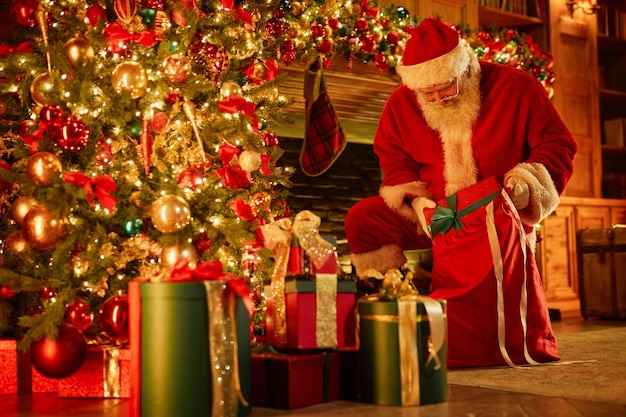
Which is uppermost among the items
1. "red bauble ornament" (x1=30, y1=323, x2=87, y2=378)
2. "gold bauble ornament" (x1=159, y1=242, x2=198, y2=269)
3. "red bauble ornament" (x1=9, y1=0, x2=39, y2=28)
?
"red bauble ornament" (x1=9, y1=0, x2=39, y2=28)

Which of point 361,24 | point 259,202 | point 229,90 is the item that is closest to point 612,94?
point 361,24

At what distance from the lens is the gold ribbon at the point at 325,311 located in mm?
1801

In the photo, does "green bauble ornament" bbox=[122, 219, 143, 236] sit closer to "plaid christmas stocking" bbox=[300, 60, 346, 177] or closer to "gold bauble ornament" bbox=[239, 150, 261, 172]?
"gold bauble ornament" bbox=[239, 150, 261, 172]

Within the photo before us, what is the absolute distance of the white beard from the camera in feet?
8.53

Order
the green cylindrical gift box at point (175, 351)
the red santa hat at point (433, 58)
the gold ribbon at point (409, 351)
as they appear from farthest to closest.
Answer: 1. the red santa hat at point (433, 58)
2. the gold ribbon at point (409, 351)
3. the green cylindrical gift box at point (175, 351)

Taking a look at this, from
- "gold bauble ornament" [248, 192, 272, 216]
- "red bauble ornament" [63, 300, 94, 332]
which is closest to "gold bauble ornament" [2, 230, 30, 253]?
"red bauble ornament" [63, 300, 94, 332]

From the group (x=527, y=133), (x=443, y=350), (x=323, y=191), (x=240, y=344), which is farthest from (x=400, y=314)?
(x=323, y=191)

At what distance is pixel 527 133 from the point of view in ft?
8.55

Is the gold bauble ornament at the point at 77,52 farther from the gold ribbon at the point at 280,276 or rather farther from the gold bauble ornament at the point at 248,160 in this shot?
the gold ribbon at the point at 280,276

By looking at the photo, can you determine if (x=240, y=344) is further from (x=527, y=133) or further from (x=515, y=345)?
(x=527, y=133)

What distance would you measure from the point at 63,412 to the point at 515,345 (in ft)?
4.48

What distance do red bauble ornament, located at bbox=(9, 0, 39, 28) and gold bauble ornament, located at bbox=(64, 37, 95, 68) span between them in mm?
342

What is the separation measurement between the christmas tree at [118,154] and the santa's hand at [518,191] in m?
0.83

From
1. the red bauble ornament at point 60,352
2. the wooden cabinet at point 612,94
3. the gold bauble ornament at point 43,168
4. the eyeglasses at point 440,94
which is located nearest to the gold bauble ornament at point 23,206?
the gold bauble ornament at point 43,168
